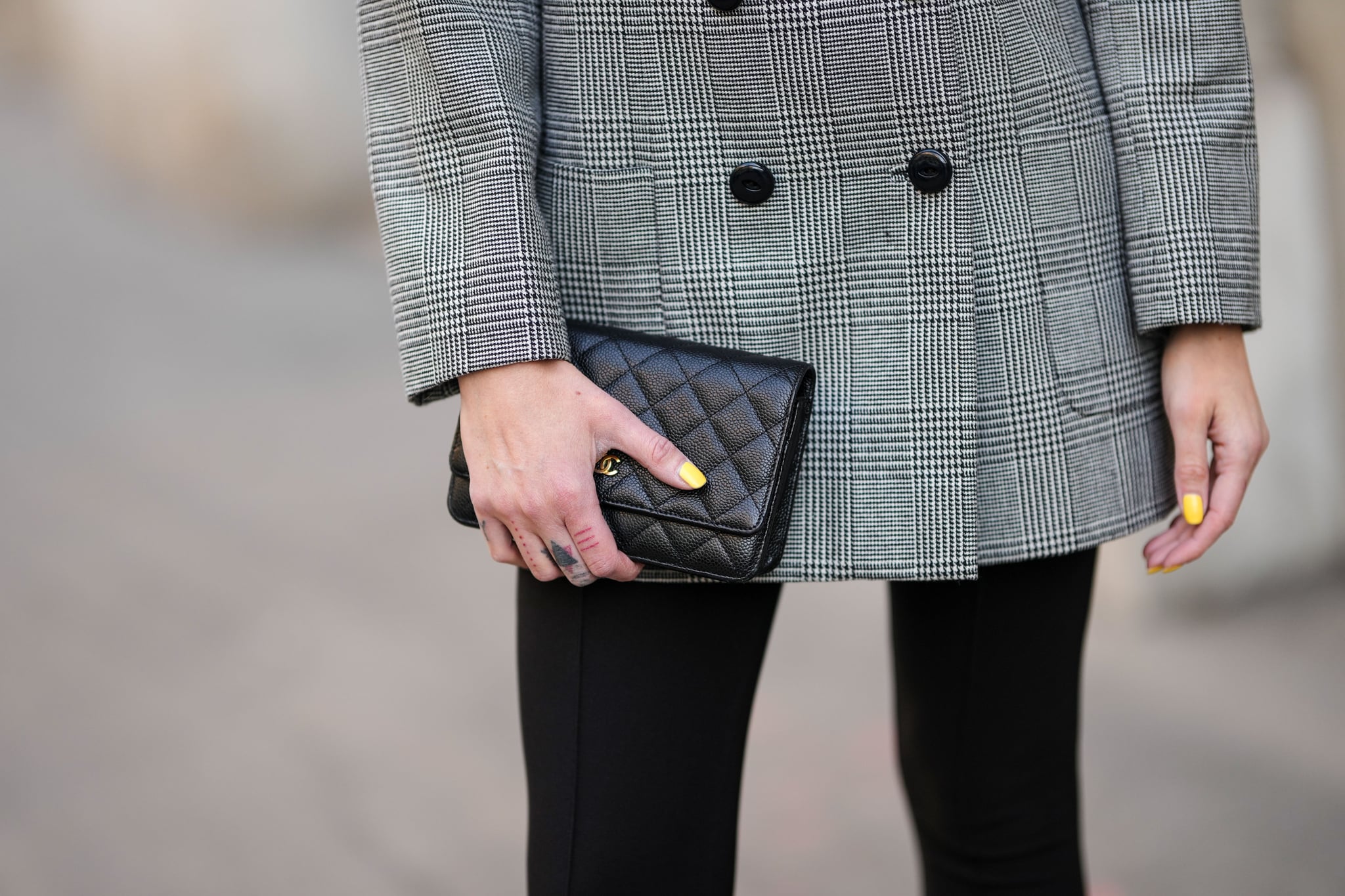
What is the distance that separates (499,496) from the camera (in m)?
0.80

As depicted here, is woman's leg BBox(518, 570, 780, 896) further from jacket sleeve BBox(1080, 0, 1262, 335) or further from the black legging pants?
jacket sleeve BBox(1080, 0, 1262, 335)

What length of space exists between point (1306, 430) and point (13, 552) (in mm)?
2986

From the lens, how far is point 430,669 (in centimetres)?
236

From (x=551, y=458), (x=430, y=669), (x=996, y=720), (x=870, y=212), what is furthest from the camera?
(x=430, y=669)

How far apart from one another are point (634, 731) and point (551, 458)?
0.77 feet

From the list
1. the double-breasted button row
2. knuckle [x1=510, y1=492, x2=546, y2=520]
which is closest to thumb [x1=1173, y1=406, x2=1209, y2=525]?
the double-breasted button row

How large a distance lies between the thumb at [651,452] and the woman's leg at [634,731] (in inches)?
4.3

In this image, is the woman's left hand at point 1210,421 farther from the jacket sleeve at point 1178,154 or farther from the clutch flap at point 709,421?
the clutch flap at point 709,421

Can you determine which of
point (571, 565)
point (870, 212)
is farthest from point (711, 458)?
point (870, 212)

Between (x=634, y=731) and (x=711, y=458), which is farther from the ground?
(x=711, y=458)

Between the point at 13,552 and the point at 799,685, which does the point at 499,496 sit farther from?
the point at 13,552

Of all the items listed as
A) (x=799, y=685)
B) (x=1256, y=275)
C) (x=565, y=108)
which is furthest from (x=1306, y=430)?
(x=565, y=108)

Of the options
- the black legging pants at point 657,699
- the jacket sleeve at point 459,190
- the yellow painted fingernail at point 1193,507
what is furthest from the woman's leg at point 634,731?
the yellow painted fingernail at point 1193,507

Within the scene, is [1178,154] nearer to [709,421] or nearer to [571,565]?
[709,421]
